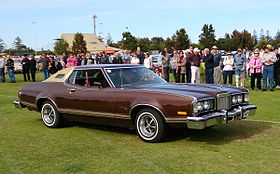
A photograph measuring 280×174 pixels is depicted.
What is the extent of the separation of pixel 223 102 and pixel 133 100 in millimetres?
1656

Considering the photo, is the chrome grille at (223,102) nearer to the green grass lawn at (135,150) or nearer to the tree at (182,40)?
the green grass lawn at (135,150)

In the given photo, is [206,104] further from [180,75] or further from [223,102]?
[180,75]

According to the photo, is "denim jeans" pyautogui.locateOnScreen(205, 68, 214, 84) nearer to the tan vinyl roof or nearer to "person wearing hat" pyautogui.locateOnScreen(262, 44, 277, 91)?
"person wearing hat" pyautogui.locateOnScreen(262, 44, 277, 91)

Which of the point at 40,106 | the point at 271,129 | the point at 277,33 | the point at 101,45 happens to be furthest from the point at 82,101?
Result: the point at 101,45

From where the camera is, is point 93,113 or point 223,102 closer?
point 223,102

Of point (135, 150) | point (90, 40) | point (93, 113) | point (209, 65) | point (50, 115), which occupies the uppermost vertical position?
point (90, 40)

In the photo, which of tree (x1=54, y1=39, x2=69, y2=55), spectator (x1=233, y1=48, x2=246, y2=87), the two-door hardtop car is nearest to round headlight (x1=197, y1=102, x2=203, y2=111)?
the two-door hardtop car

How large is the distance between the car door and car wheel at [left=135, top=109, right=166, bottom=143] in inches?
25.9

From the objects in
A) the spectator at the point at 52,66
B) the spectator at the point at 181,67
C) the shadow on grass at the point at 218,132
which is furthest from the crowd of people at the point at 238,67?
the spectator at the point at 52,66

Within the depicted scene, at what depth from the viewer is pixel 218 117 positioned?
22.5 ft

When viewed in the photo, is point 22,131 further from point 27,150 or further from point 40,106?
point 27,150

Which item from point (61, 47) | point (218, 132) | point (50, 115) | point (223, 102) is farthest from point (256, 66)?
point (61, 47)

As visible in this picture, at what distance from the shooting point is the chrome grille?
707 cm

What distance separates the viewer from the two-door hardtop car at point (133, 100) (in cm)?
679
